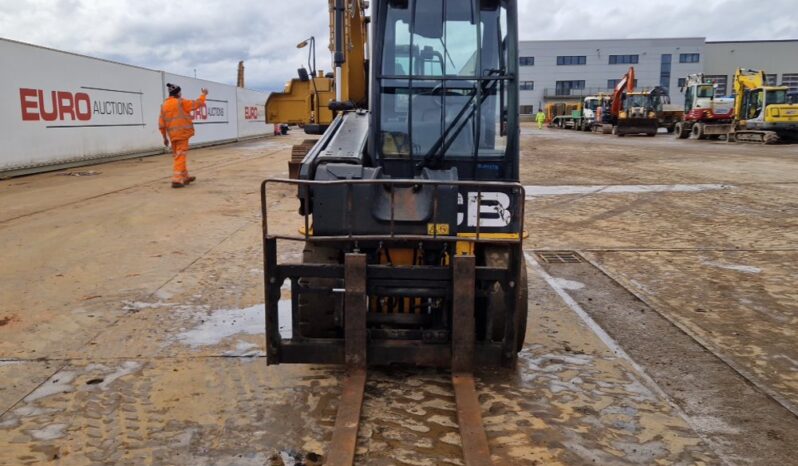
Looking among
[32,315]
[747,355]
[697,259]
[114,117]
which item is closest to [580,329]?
[747,355]

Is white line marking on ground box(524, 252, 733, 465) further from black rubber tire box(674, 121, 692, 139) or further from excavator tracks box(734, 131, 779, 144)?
black rubber tire box(674, 121, 692, 139)

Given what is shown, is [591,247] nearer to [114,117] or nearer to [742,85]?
[114,117]

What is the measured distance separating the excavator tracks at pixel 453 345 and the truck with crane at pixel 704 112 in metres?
33.6

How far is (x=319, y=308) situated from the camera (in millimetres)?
3850

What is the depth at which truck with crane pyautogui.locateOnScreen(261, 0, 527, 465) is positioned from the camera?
12.0 feet

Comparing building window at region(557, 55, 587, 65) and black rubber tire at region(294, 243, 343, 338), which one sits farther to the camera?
building window at region(557, 55, 587, 65)

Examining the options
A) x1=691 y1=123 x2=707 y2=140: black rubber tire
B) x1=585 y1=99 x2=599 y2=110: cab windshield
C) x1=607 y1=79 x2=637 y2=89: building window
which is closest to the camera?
x1=691 y1=123 x2=707 y2=140: black rubber tire

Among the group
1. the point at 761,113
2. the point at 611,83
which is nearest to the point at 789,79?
the point at 611,83

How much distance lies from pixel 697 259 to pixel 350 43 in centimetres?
513

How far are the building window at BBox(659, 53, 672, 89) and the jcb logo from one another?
81.8 m

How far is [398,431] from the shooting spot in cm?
340

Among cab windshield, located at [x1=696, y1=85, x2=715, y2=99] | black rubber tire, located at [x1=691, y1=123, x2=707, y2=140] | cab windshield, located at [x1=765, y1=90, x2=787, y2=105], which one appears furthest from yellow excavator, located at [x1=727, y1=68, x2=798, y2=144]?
cab windshield, located at [x1=696, y1=85, x2=715, y2=99]

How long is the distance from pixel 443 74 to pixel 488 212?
119cm

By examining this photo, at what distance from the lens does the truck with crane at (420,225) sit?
12.0 ft
